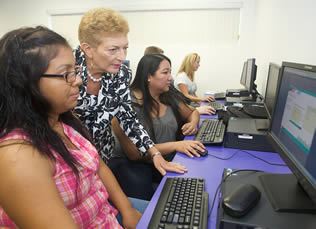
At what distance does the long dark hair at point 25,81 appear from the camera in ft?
1.92

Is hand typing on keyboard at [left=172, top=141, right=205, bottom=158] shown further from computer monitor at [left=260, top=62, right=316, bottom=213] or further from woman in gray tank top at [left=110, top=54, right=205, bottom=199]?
computer monitor at [left=260, top=62, right=316, bottom=213]

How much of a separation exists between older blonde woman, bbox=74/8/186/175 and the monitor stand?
378mm

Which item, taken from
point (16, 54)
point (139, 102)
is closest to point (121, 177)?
point (139, 102)

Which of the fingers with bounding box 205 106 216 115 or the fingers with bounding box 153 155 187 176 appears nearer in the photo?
the fingers with bounding box 153 155 187 176

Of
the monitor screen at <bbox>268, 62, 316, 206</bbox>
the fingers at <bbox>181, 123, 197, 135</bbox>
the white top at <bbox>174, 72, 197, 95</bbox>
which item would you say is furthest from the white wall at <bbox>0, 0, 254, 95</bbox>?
the monitor screen at <bbox>268, 62, 316, 206</bbox>

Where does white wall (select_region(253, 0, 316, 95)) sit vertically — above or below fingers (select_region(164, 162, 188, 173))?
above

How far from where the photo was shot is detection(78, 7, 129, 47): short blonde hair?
1023mm

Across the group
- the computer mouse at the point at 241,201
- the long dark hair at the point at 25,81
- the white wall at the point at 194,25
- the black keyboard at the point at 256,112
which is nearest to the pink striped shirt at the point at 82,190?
the long dark hair at the point at 25,81

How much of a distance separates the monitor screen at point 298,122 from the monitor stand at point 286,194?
30 millimetres

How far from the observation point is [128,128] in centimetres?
129

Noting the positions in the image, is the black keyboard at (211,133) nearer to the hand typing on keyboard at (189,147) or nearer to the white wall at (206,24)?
the hand typing on keyboard at (189,147)

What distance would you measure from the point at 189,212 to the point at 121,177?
0.66m

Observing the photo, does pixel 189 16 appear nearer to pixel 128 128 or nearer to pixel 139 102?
pixel 139 102

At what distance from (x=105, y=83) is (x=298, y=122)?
2.98 ft
